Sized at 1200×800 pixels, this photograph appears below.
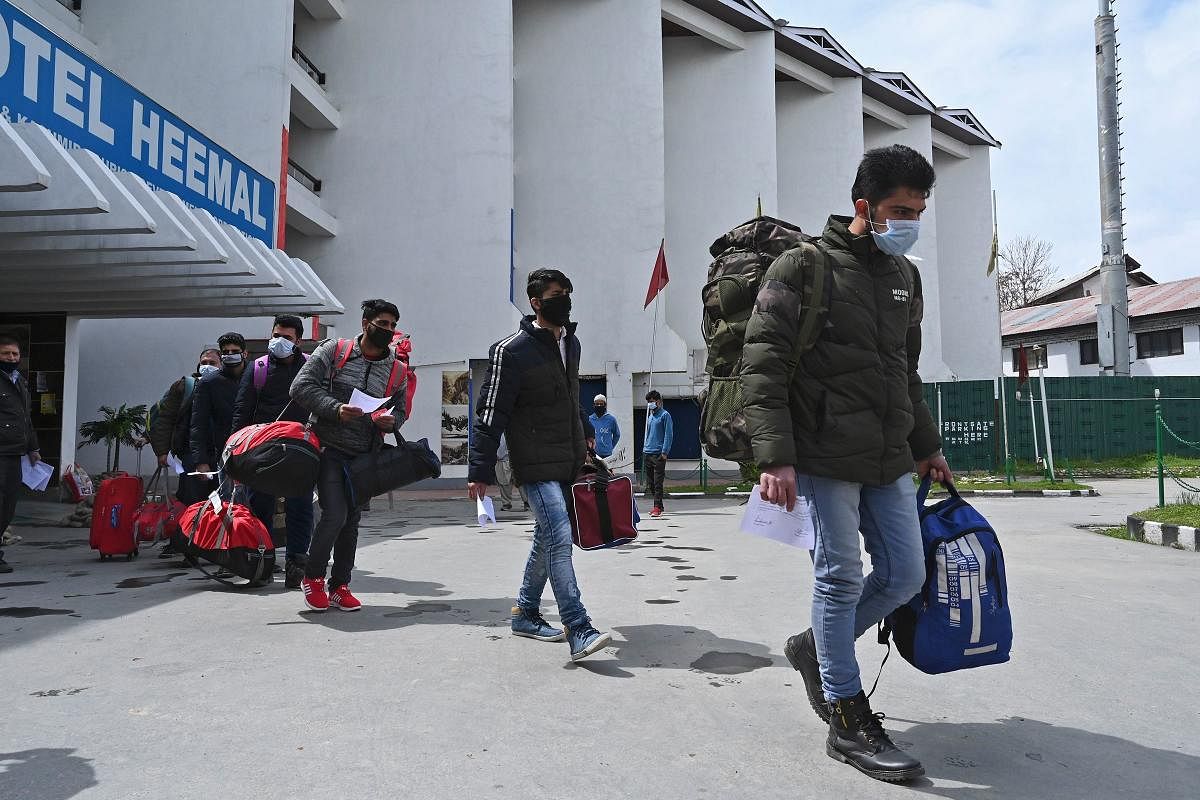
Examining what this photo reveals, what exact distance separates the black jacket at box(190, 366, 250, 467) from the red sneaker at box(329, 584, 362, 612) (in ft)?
7.69

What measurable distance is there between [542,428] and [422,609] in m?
1.71

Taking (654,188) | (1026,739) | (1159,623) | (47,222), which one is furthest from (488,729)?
(654,188)

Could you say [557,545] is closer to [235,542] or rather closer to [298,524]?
[235,542]

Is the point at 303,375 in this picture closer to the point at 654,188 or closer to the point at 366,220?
the point at 366,220

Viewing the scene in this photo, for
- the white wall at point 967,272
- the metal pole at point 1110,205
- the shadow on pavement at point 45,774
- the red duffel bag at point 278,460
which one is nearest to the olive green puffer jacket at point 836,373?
the shadow on pavement at point 45,774

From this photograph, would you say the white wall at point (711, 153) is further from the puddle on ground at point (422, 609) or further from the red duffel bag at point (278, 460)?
the red duffel bag at point (278, 460)

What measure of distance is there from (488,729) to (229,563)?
11.8 feet

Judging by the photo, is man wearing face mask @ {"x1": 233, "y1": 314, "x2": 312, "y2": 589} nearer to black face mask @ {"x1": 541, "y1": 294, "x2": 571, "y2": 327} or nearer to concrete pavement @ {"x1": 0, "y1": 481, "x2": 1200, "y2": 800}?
concrete pavement @ {"x1": 0, "y1": 481, "x2": 1200, "y2": 800}

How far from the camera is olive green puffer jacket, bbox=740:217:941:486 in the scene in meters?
2.75

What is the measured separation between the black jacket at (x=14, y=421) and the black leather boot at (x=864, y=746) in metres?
6.93

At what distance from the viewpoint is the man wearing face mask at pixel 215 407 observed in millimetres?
6863

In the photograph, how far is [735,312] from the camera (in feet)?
10.6

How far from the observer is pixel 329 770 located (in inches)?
103

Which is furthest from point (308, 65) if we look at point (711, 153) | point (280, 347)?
point (280, 347)
